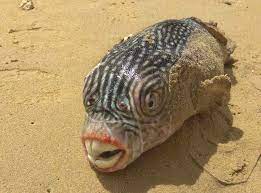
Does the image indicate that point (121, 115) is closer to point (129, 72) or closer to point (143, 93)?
point (143, 93)

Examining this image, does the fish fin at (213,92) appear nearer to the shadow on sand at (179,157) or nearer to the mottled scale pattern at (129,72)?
the shadow on sand at (179,157)

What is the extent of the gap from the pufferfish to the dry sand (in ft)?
0.61

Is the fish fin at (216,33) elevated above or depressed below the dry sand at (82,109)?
above

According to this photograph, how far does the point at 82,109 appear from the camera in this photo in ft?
14.6

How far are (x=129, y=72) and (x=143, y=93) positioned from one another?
7.3 inches

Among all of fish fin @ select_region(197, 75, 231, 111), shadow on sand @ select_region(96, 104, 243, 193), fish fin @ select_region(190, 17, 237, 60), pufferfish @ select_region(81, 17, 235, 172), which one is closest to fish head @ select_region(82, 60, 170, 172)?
pufferfish @ select_region(81, 17, 235, 172)

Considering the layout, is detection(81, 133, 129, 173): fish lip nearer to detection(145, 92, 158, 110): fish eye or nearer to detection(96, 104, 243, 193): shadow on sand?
detection(96, 104, 243, 193): shadow on sand

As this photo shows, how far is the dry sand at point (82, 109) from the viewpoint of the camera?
3.78 m

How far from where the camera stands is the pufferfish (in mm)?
3604

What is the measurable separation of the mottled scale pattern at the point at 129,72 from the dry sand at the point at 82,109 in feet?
1.49

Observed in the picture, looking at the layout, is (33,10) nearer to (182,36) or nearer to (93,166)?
(182,36)

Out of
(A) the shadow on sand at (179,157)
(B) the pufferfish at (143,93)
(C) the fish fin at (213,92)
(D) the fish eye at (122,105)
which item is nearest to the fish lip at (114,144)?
(B) the pufferfish at (143,93)

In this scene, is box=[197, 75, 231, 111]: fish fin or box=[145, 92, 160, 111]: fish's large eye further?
box=[197, 75, 231, 111]: fish fin

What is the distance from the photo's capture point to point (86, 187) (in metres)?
3.69
